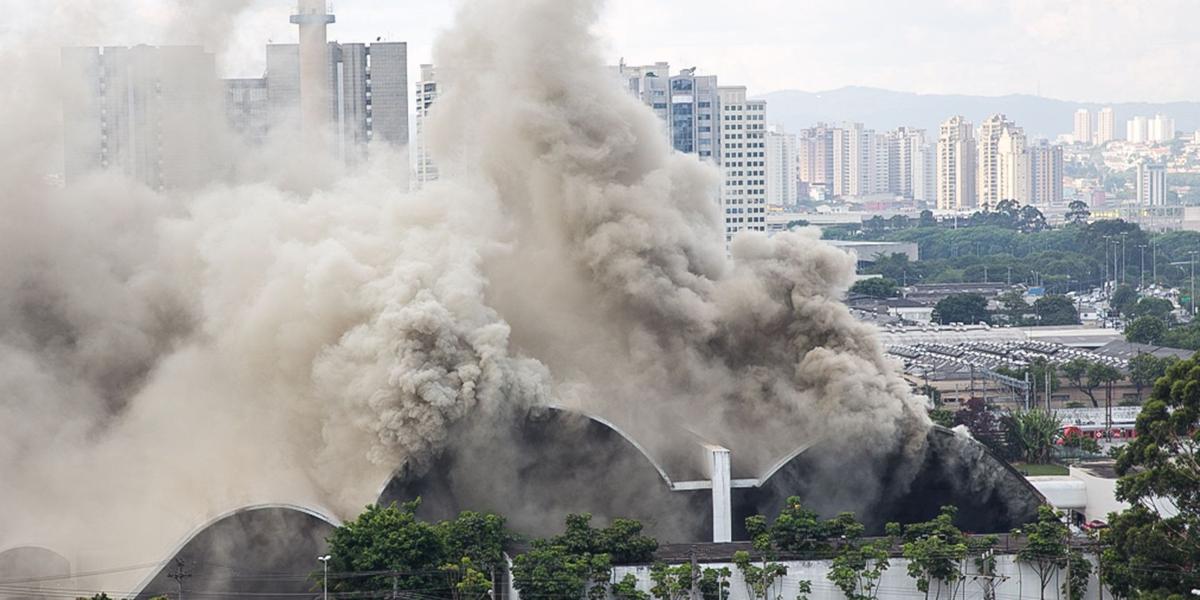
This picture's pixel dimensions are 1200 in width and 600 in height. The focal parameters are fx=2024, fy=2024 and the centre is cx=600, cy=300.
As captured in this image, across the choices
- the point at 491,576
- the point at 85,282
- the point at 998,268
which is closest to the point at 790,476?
the point at 491,576

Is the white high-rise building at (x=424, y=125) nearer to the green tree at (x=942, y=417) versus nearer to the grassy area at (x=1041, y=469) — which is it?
the green tree at (x=942, y=417)

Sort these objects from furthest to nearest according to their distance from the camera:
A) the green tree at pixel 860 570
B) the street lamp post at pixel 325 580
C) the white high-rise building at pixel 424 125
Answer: the white high-rise building at pixel 424 125
the green tree at pixel 860 570
the street lamp post at pixel 325 580

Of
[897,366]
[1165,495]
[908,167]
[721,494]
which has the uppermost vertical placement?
[908,167]

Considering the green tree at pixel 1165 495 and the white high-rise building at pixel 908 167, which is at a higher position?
the white high-rise building at pixel 908 167

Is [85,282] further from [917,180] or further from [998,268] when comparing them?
[917,180]

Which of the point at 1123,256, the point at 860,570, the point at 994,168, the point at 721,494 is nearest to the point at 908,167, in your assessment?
the point at 994,168

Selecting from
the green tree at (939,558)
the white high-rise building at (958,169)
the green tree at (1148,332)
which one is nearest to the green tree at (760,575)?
the green tree at (939,558)

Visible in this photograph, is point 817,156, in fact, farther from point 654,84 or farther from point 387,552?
point 387,552

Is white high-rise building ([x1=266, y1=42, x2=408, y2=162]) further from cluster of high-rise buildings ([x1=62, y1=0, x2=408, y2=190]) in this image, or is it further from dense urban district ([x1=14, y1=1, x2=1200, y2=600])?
cluster of high-rise buildings ([x1=62, y1=0, x2=408, y2=190])

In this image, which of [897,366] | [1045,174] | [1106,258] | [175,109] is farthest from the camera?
[1045,174]
